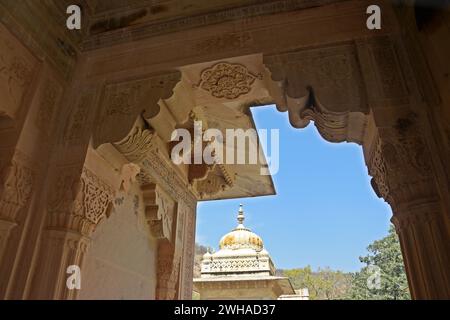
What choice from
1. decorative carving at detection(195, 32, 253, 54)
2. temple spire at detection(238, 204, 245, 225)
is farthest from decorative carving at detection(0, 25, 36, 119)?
temple spire at detection(238, 204, 245, 225)

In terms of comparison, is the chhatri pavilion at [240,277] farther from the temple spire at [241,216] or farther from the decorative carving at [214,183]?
the decorative carving at [214,183]

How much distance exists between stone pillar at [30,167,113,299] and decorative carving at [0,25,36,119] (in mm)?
564

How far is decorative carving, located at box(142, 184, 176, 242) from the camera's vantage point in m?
3.90

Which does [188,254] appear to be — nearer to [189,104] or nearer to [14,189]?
[189,104]

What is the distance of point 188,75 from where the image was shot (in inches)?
113

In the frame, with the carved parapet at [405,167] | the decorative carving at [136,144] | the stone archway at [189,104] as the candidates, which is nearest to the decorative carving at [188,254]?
the stone archway at [189,104]

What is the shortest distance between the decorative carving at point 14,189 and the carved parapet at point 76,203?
0.55 ft

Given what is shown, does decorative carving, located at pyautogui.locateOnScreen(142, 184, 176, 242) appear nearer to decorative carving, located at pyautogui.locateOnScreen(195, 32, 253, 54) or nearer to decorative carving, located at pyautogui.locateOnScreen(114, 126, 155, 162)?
decorative carving, located at pyautogui.locateOnScreen(114, 126, 155, 162)

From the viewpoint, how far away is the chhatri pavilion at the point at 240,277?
880cm

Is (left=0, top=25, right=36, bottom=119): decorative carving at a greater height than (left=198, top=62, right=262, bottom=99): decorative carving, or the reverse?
(left=198, top=62, right=262, bottom=99): decorative carving

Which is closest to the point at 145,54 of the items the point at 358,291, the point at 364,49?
the point at 364,49

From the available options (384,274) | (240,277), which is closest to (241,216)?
(240,277)

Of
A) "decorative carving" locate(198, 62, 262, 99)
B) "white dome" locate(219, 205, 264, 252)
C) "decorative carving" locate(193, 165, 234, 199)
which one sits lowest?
"decorative carving" locate(198, 62, 262, 99)
